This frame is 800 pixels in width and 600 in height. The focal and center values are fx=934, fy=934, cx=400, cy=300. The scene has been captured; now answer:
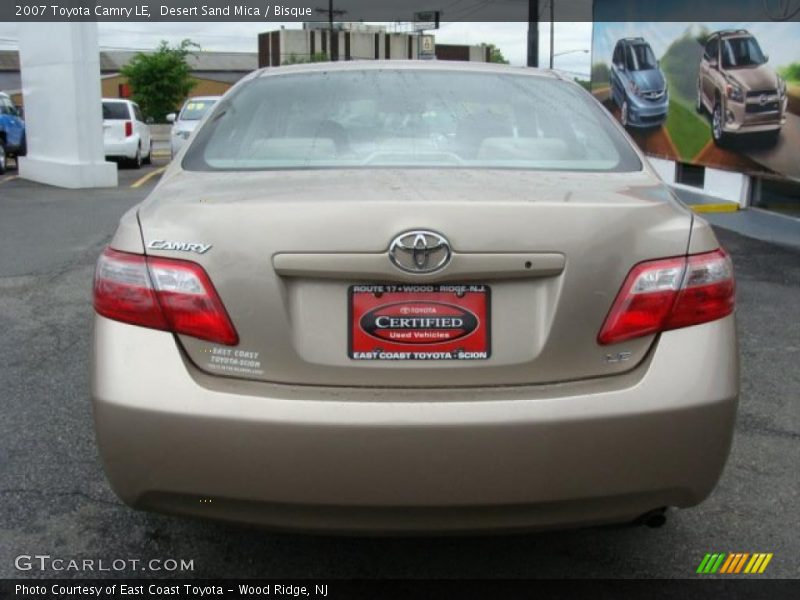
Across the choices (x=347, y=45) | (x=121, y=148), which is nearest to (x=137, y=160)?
(x=121, y=148)

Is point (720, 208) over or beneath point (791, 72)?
beneath

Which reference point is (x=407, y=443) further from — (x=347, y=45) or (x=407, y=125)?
(x=347, y=45)

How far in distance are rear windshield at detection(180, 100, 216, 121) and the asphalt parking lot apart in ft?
52.9

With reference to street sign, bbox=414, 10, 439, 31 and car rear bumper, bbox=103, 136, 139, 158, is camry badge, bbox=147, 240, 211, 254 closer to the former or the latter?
car rear bumper, bbox=103, 136, 139, 158

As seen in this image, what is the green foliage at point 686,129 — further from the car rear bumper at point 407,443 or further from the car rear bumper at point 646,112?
the car rear bumper at point 407,443

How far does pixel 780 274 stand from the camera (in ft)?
25.1

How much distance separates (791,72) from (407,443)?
9558 millimetres

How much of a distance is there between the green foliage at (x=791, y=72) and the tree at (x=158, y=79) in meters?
39.6

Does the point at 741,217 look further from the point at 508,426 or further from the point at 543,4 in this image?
the point at 543,4

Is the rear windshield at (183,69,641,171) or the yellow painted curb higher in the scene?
the rear windshield at (183,69,641,171)

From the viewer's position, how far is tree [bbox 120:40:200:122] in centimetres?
4603

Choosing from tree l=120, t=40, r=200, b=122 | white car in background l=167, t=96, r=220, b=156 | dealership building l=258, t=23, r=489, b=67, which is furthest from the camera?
Answer: dealership building l=258, t=23, r=489, b=67

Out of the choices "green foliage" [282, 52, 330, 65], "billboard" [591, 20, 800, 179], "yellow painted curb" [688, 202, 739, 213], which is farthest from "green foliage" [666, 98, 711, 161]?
"green foliage" [282, 52, 330, 65]

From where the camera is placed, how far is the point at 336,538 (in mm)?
3127
